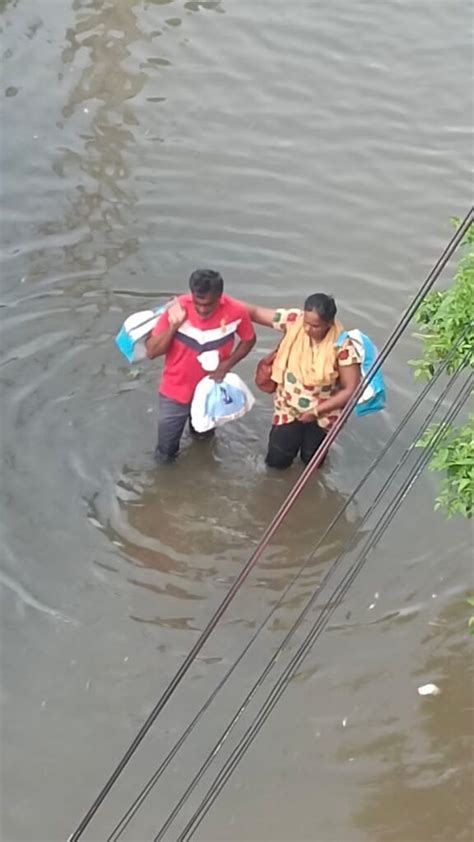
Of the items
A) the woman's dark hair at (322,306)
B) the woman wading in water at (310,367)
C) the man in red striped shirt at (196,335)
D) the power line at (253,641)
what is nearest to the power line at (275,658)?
the power line at (253,641)

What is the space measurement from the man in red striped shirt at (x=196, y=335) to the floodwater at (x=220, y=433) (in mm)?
671

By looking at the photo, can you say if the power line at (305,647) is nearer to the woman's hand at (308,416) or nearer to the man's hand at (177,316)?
the woman's hand at (308,416)

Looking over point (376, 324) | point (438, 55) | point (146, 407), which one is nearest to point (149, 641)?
point (146, 407)

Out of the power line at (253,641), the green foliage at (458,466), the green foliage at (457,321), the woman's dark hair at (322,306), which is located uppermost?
the green foliage at (457,321)

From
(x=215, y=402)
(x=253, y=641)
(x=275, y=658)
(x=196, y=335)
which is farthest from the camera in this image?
(x=215, y=402)

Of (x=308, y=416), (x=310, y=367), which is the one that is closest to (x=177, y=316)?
(x=310, y=367)

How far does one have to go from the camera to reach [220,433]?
6457 millimetres

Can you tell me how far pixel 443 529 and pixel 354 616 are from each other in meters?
0.77

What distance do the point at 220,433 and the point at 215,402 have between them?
80 cm

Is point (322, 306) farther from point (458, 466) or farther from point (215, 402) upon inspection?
point (458, 466)

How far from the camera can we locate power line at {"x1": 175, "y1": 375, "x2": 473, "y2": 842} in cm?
446

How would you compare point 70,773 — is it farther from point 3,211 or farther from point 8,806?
point 3,211

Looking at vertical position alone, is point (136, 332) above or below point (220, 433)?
above

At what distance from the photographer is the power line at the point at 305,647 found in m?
4.46
